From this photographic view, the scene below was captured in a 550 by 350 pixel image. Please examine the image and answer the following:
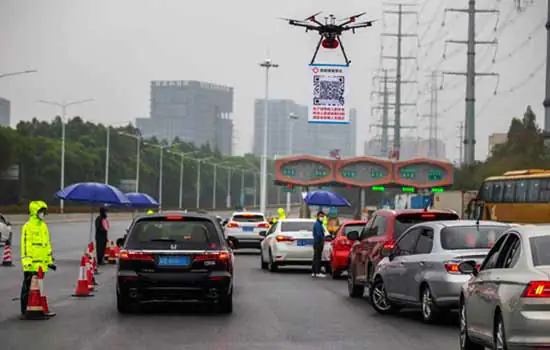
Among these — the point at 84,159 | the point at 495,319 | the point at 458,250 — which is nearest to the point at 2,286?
the point at 458,250

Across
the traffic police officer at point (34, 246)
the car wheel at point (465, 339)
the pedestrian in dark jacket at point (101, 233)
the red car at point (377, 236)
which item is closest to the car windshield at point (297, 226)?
the pedestrian in dark jacket at point (101, 233)

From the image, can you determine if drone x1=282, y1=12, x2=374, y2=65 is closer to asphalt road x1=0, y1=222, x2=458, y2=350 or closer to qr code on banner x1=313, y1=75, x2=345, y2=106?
qr code on banner x1=313, y1=75, x2=345, y2=106

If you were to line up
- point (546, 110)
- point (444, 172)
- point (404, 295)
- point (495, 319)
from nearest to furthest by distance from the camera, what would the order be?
point (495, 319)
point (404, 295)
point (546, 110)
point (444, 172)

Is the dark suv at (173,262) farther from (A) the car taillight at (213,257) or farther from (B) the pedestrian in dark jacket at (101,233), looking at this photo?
(B) the pedestrian in dark jacket at (101,233)

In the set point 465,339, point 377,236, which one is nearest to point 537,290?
point 465,339

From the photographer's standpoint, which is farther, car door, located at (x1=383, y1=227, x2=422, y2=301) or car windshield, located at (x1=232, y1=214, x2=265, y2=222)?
car windshield, located at (x1=232, y1=214, x2=265, y2=222)

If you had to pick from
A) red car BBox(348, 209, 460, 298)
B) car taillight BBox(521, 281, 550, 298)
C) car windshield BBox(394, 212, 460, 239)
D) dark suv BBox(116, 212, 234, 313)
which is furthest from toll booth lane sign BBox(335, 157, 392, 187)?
car taillight BBox(521, 281, 550, 298)

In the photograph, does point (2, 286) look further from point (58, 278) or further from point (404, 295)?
point (404, 295)
